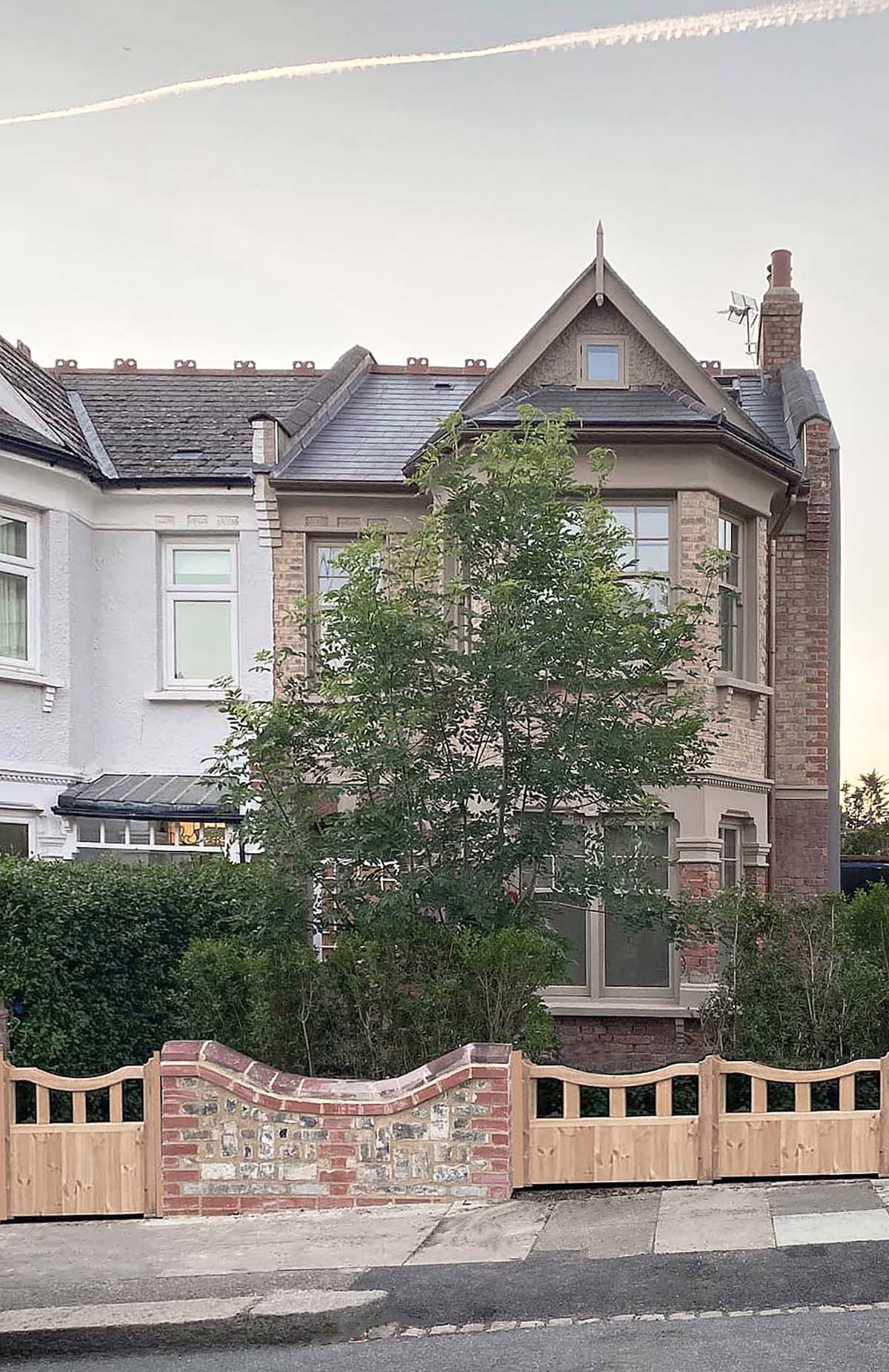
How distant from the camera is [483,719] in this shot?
1127 centimetres

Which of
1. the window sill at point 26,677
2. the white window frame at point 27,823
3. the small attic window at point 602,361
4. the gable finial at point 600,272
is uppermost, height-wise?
the gable finial at point 600,272

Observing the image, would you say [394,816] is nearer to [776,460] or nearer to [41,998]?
[41,998]

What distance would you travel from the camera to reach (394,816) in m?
10.8

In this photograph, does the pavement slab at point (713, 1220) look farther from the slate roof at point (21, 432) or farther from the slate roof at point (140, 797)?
the slate roof at point (21, 432)

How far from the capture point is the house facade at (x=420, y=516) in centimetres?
1459

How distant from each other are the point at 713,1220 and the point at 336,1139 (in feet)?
8.31

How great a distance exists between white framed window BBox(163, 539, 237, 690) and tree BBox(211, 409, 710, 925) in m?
5.17

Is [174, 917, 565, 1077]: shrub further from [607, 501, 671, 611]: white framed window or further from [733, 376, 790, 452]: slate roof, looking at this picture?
[733, 376, 790, 452]: slate roof

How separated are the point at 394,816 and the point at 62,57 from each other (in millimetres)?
6498

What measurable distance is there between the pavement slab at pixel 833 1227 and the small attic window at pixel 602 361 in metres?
9.44

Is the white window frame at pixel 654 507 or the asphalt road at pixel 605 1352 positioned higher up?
the white window frame at pixel 654 507

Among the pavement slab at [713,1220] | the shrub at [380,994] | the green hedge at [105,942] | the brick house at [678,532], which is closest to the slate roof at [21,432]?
the brick house at [678,532]

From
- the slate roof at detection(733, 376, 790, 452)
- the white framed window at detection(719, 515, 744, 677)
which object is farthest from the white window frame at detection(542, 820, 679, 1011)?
the slate roof at detection(733, 376, 790, 452)

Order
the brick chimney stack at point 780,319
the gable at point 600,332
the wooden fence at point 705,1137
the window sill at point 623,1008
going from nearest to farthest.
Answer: the wooden fence at point 705,1137 < the window sill at point 623,1008 < the gable at point 600,332 < the brick chimney stack at point 780,319
